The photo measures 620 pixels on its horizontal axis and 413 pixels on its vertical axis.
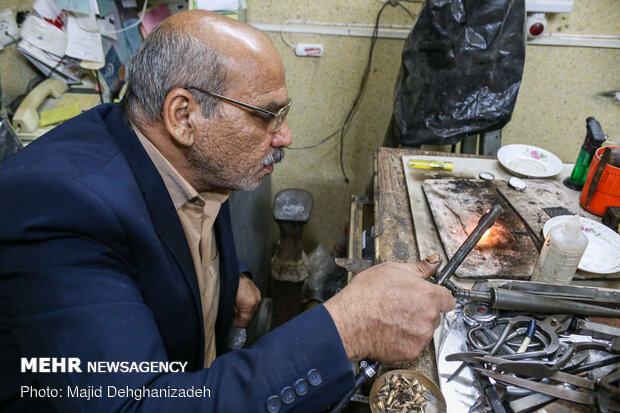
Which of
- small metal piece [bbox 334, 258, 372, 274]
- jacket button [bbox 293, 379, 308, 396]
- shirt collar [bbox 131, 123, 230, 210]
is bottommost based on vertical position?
jacket button [bbox 293, 379, 308, 396]

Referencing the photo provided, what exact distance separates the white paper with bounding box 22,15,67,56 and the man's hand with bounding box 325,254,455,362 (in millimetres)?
2355

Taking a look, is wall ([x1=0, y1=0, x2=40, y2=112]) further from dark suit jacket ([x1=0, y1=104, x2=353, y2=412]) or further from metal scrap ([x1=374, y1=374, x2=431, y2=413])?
metal scrap ([x1=374, y1=374, x2=431, y2=413])

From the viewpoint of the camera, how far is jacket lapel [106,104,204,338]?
3.40ft

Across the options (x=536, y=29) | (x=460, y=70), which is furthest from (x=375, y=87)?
(x=536, y=29)

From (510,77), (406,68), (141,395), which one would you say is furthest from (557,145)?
(141,395)

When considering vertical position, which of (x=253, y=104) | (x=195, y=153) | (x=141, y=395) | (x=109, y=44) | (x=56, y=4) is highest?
(x=56, y=4)

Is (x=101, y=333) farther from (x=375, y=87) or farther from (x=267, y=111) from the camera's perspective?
(x=375, y=87)

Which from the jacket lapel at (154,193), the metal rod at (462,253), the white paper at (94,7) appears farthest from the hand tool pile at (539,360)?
the white paper at (94,7)

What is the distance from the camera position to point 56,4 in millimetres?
2207

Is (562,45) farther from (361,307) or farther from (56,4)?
(56,4)

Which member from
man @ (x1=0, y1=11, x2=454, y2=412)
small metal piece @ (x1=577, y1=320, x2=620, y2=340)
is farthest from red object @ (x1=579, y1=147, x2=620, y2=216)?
man @ (x1=0, y1=11, x2=454, y2=412)

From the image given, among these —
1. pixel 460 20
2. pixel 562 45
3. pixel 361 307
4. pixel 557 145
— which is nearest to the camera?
pixel 361 307

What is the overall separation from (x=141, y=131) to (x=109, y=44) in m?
1.66

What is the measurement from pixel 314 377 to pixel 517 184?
127 centimetres
